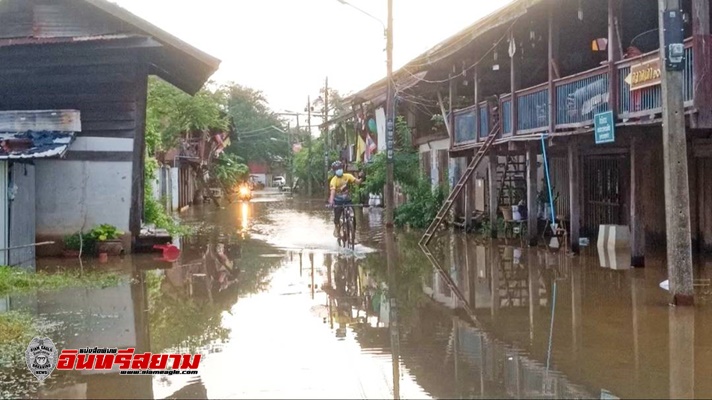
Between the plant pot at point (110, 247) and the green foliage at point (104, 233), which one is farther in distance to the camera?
the green foliage at point (104, 233)

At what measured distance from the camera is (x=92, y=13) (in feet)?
53.4

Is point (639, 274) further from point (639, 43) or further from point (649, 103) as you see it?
point (639, 43)

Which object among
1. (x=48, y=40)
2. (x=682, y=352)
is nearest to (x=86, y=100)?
(x=48, y=40)

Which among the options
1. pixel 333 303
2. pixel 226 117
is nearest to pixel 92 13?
pixel 333 303

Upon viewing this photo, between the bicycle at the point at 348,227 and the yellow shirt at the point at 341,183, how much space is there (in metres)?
0.41

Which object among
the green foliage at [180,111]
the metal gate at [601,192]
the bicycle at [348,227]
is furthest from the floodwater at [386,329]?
the green foliage at [180,111]

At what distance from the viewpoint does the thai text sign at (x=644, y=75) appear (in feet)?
38.5

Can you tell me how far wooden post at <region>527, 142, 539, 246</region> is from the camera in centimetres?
1811

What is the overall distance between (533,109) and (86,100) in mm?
9774

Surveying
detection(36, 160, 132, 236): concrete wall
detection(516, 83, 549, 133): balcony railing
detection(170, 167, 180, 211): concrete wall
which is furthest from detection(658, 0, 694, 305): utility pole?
detection(170, 167, 180, 211): concrete wall

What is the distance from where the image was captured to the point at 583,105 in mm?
14781

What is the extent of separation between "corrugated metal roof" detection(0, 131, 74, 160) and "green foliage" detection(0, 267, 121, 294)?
87.5 inches

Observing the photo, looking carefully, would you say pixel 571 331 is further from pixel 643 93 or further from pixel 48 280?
pixel 48 280

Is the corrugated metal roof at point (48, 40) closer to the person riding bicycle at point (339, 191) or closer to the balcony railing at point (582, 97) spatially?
the person riding bicycle at point (339, 191)
